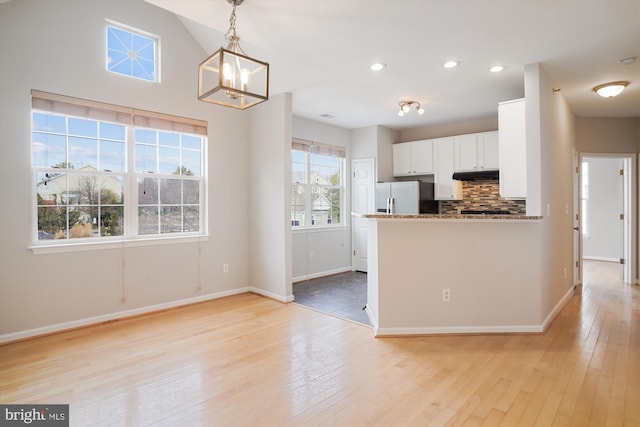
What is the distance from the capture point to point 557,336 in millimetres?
3232

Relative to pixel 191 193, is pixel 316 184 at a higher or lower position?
higher

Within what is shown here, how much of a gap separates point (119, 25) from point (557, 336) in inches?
210

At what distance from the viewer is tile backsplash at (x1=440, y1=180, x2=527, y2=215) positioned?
215 inches

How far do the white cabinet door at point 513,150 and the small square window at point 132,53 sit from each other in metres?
3.85

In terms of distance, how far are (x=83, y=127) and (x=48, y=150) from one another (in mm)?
387

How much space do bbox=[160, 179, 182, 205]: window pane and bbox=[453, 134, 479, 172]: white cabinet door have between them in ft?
13.4

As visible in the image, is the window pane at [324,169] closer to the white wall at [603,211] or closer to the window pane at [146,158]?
the window pane at [146,158]

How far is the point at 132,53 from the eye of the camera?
3863 millimetres

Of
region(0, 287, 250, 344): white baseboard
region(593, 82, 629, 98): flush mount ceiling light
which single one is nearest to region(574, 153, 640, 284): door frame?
region(593, 82, 629, 98): flush mount ceiling light

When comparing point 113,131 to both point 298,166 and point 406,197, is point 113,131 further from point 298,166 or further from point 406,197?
point 406,197

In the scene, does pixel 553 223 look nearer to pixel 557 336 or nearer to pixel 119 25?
pixel 557 336

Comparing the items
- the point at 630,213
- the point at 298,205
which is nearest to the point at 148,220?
the point at 298,205

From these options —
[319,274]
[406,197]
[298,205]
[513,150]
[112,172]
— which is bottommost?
[319,274]

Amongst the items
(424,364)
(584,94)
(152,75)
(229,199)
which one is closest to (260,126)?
(229,199)
